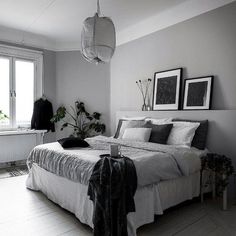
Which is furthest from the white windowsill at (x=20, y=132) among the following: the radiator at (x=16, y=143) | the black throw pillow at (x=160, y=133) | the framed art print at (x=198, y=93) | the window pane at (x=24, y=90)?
the framed art print at (x=198, y=93)

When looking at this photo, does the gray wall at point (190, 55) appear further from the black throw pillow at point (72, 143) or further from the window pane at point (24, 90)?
the window pane at point (24, 90)

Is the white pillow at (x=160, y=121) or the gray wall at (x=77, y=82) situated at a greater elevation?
the gray wall at (x=77, y=82)

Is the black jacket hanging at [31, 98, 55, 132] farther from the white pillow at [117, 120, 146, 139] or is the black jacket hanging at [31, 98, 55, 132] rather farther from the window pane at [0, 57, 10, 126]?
the white pillow at [117, 120, 146, 139]

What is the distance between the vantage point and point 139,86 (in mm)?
4227

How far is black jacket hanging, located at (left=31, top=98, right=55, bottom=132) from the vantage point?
15.7 feet

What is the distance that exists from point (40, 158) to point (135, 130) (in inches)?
55.8

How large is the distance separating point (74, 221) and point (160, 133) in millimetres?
1619

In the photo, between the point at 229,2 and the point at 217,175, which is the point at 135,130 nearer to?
the point at 217,175

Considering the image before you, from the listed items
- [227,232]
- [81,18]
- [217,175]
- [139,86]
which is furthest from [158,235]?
[81,18]

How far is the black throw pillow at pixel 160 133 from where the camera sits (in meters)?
3.11

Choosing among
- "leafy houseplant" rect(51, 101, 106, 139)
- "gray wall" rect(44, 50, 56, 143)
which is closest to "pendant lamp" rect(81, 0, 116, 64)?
"leafy houseplant" rect(51, 101, 106, 139)

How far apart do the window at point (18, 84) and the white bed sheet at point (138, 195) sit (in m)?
2.20

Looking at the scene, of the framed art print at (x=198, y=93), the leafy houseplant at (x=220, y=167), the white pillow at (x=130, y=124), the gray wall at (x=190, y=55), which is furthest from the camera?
the white pillow at (x=130, y=124)

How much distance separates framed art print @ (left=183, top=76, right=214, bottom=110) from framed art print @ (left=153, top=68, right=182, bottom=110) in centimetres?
16
